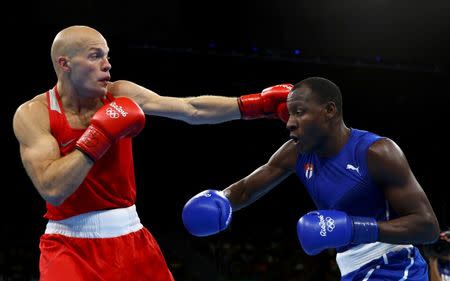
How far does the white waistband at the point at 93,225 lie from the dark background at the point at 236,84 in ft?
21.3

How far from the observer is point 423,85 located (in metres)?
11.1

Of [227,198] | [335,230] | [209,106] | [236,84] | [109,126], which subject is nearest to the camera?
[335,230]

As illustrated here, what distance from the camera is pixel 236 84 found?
10.5 m

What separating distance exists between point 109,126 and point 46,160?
309mm

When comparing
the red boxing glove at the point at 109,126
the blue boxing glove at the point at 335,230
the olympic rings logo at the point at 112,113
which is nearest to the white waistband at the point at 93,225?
the red boxing glove at the point at 109,126

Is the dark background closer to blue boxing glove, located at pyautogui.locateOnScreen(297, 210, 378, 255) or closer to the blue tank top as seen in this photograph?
the blue tank top

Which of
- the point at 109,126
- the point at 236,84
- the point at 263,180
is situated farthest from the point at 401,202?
the point at 236,84

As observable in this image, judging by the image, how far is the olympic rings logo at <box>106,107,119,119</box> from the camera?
2.84 metres

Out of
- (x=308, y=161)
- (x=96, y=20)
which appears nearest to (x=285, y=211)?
(x=96, y=20)

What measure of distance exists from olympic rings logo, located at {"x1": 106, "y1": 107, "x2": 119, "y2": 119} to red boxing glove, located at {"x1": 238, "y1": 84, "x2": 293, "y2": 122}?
87cm

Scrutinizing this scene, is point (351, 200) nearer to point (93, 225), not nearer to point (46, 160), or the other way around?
point (93, 225)

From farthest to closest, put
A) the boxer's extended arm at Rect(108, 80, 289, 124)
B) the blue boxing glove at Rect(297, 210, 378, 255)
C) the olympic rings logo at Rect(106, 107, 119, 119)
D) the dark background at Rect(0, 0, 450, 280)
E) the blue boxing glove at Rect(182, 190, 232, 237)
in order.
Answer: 1. the dark background at Rect(0, 0, 450, 280)
2. the boxer's extended arm at Rect(108, 80, 289, 124)
3. the blue boxing glove at Rect(182, 190, 232, 237)
4. the olympic rings logo at Rect(106, 107, 119, 119)
5. the blue boxing glove at Rect(297, 210, 378, 255)

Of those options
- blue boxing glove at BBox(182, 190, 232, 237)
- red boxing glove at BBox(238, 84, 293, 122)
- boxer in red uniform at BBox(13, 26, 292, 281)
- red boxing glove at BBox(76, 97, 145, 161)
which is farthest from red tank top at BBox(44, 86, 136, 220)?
red boxing glove at BBox(238, 84, 293, 122)

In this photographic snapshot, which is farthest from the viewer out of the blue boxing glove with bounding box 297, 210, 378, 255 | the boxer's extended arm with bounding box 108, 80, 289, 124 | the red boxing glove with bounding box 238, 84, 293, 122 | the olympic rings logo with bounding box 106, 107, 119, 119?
the red boxing glove with bounding box 238, 84, 293, 122
